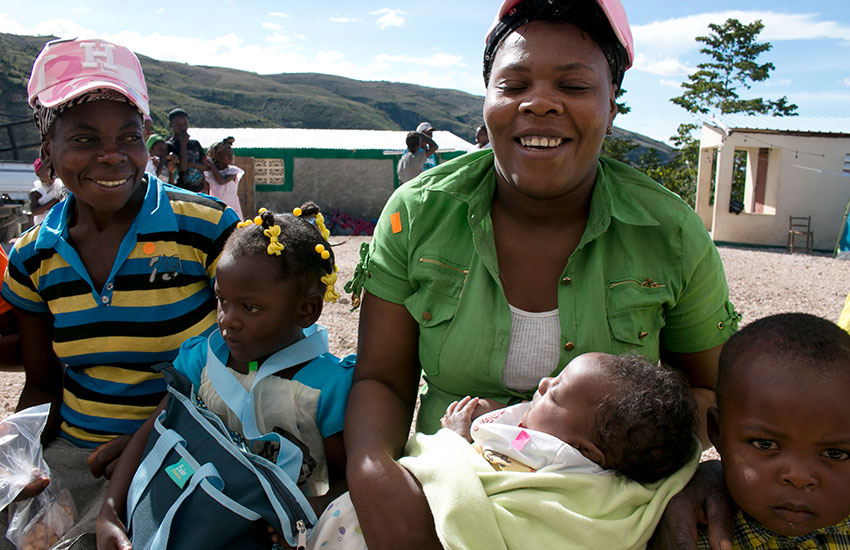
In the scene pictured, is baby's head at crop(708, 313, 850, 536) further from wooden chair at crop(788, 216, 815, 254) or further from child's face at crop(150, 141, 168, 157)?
wooden chair at crop(788, 216, 815, 254)

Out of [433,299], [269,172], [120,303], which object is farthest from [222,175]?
[433,299]

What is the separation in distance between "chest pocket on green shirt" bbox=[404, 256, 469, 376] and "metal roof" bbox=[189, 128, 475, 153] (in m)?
15.5

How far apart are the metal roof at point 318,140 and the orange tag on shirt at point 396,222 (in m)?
15.4

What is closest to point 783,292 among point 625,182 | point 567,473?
point 625,182

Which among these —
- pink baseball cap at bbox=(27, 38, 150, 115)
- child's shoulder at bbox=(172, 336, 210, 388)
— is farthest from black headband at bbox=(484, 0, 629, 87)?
child's shoulder at bbox=(172, 336, 210, 388)

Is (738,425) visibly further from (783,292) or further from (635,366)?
(783,292)

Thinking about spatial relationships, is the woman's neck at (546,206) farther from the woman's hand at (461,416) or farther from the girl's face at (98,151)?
the girl's face at (98,151)

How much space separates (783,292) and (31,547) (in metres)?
9.44

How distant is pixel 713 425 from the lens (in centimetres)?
172

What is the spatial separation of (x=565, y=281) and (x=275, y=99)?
5711 cm

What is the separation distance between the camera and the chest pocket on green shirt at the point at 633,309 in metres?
1.93

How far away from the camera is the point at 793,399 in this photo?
1480mm

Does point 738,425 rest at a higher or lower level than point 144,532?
higher

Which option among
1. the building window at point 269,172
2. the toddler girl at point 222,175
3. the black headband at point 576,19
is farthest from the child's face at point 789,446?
the building window at point 269,172
